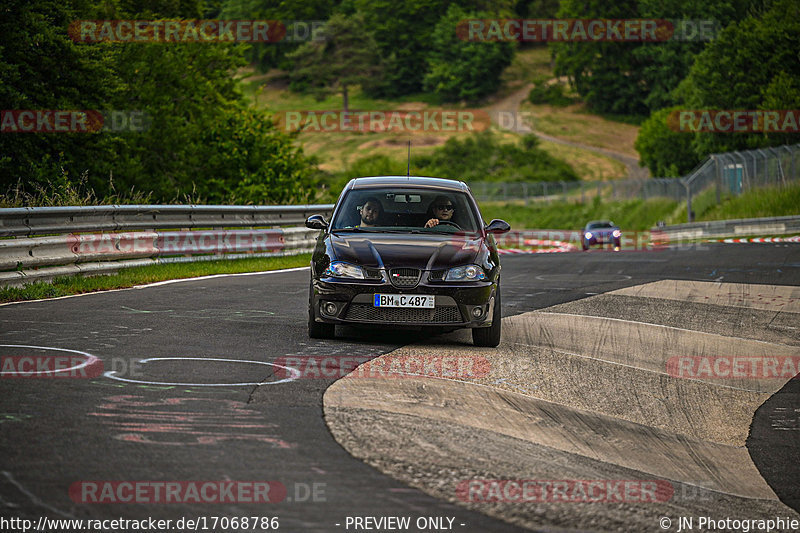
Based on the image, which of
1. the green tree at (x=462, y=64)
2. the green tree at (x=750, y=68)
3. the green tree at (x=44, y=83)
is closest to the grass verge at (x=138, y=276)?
the green tree at (x=44, y=83)

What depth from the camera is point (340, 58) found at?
6068 inches

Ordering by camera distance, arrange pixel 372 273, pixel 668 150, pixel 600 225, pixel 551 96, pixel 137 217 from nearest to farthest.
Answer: pixel 372 273 < pixel 137 217 < pixel 600 225 < pixel 668 150 < pixel 551 96

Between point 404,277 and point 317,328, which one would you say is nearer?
point 404,277

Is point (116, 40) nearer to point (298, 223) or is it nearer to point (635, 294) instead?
point (298, 223)

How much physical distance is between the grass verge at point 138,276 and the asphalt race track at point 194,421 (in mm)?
562

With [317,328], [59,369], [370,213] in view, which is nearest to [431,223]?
[370,213]

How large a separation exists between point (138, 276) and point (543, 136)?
113 m

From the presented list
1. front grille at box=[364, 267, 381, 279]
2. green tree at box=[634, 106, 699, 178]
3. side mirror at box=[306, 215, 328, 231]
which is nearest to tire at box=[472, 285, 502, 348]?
front grille at box=[364, 267, 381, 279]

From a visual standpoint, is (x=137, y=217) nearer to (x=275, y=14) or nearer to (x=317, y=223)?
(x=317, y=223)

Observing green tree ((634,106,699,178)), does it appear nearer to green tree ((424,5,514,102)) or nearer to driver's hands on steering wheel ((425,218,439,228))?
green tree ((424,5,514,102))

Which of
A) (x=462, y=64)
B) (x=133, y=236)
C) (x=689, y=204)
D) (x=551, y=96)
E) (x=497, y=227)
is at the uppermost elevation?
(x=462, y=64)

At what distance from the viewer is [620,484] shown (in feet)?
19.0

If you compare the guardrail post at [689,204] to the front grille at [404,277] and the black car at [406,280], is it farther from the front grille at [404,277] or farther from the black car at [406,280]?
the front grille at [404,277]

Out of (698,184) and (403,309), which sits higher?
(698,184)
